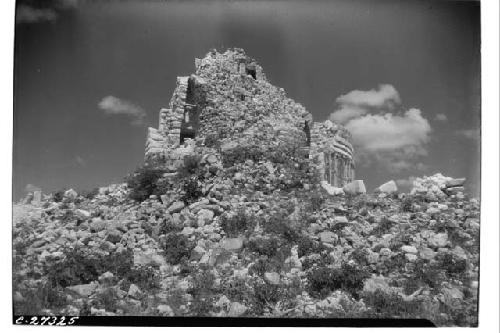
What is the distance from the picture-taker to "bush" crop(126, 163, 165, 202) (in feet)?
24.1

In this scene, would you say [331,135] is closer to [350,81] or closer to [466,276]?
[350,81]

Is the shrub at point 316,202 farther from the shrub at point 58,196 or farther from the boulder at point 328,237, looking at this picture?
the shrub at point 58,196

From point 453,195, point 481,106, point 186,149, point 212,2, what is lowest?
point 453,195

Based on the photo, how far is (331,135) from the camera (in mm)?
7715

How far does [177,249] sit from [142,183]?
1251 millimetres

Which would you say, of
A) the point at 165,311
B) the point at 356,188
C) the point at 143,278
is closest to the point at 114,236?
the point at 143,278

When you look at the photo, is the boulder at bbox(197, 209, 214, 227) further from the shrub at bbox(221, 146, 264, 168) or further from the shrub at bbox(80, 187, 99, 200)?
the shrub at bbox(80, 187, 99, 200)

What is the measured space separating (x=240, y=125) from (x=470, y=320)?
15.1ft

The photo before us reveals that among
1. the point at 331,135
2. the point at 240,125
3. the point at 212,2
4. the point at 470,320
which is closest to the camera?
the point at 470,320

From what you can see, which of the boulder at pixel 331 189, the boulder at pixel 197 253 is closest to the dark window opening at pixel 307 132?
the boulder at pixel 331 189

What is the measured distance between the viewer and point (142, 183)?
7.36m

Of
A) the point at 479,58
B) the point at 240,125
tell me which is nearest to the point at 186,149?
the point at 240,125

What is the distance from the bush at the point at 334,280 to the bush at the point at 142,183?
2.76 meters

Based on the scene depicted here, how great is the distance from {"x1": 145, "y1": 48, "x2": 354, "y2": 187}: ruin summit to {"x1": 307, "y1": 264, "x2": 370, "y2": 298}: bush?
70.8 inches
